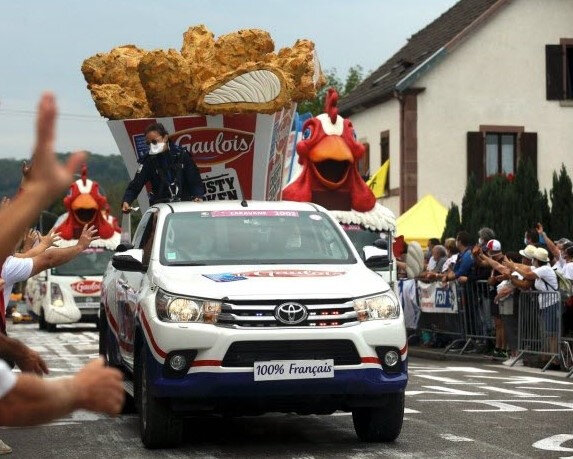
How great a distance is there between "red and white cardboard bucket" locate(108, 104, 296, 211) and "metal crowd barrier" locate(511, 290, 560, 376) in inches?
225

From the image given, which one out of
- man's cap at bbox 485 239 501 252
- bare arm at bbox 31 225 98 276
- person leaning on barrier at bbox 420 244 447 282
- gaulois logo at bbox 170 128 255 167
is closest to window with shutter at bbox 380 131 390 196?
person leaning on barrier at bbox 420 244 447 282

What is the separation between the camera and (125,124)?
1499 centimetres

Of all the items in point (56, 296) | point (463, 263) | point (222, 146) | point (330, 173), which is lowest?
point (56, 296)

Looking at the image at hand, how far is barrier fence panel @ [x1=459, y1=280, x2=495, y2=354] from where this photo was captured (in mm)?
22422

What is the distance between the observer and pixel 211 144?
15078 mm

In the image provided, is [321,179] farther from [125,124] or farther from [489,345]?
[125,124]

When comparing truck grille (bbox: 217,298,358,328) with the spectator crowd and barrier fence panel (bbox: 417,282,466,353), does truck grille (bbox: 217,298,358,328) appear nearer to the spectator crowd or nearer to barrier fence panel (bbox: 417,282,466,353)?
the spectator crowd

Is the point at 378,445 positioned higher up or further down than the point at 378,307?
further down

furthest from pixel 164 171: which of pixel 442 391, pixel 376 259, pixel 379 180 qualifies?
pixel 379 180

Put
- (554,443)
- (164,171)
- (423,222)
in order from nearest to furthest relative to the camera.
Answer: (554,443), (164,171), (423,222)

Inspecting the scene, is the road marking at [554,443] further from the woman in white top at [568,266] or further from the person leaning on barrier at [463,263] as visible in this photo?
the person leaning on barrier at [463,263]

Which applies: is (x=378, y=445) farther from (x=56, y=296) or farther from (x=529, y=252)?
(x=56, y=296)

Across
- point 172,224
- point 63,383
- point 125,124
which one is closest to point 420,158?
point 125,124

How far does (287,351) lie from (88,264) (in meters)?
27.0
